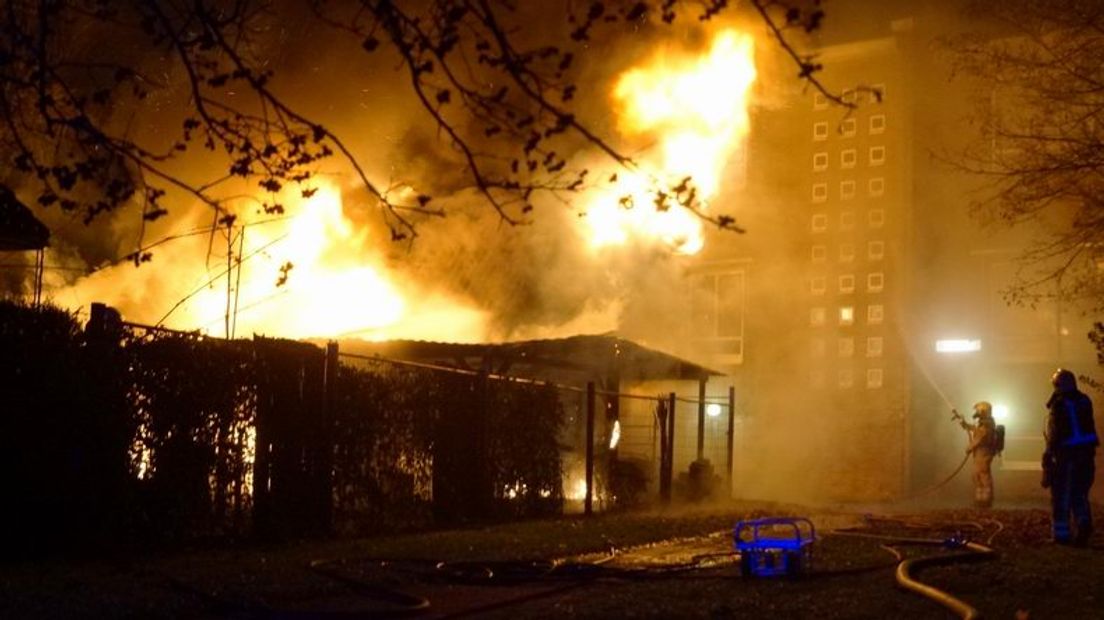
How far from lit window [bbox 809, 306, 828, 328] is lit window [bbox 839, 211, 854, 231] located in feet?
6.89

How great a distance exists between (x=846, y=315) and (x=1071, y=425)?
53.8 ft

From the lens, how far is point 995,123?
580 inches

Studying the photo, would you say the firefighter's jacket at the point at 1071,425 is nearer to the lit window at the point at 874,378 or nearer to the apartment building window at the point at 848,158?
the lit window at the point at 874,378

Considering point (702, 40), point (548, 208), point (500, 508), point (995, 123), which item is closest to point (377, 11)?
point (500, 508)

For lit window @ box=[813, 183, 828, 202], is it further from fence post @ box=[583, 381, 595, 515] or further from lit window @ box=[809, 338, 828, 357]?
fence post @ box=[583, 381, 595, 515]

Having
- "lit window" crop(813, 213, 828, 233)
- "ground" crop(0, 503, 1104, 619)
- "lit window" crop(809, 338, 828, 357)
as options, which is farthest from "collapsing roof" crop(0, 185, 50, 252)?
"lit window" crop(809, 338, 828, 357)

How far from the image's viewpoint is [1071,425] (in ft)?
39.0

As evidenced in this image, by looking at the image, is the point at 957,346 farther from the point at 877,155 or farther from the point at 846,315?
the point at 877,155

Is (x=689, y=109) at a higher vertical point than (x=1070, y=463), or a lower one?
higher

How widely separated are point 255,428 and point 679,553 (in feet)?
14.5

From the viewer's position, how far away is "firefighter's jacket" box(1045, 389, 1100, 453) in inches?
463

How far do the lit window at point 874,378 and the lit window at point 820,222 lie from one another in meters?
3.72

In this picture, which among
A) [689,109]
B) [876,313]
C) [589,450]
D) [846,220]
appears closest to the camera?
[589,450]

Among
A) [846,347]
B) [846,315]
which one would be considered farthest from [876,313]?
[846,347]
